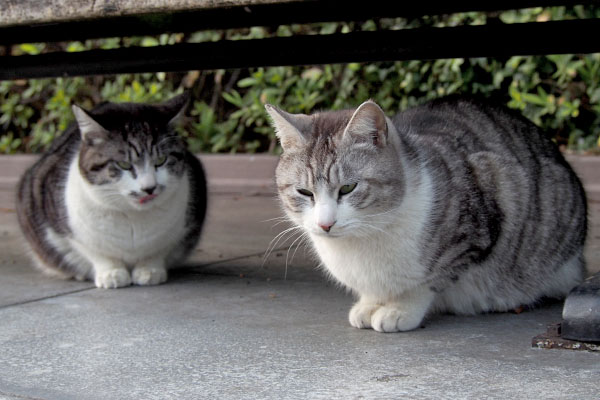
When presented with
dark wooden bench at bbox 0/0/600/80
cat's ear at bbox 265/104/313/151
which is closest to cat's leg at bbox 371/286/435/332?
cat's ear at bbox 265/104/313/151

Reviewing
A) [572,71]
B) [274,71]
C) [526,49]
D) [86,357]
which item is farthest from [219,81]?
[86,357]

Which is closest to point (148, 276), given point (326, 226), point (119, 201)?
point (119, 201)

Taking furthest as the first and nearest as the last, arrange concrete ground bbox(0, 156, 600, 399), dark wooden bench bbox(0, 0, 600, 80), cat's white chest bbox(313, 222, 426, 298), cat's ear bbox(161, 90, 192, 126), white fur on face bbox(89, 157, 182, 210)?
cat's ear bbox(161, 90, 192, 126) < white fur on face bbox(89, 157, 182, 210) < dark wooden bench bbox(0, 0, 600, 80) < cat's white chest bbox(313, 222, 426, 298) < concrete ground bbox(0, 156, 600, 399)

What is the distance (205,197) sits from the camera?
3.75m

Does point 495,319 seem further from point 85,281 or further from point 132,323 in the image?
point 85,281

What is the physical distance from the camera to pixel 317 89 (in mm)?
6562

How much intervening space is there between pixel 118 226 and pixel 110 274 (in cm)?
20

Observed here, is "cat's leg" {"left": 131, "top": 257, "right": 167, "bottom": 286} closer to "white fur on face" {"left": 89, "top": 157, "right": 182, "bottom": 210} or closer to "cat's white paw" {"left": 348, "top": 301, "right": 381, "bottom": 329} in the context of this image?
"white fur on face" {"left": 89, "top": 157, "right": 182, "bottom": 210}

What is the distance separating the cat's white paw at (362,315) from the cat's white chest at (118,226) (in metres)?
1.10

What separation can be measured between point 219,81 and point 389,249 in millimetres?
5105

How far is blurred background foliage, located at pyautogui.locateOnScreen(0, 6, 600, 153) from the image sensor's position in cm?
561

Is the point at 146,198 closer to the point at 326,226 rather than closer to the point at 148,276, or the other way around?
the point at 148,276

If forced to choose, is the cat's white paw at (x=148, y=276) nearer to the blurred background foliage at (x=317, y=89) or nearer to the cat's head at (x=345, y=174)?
the cat's head at (x=345, y=174)

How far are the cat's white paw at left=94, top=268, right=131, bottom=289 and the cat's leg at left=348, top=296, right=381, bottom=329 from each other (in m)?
1.13
